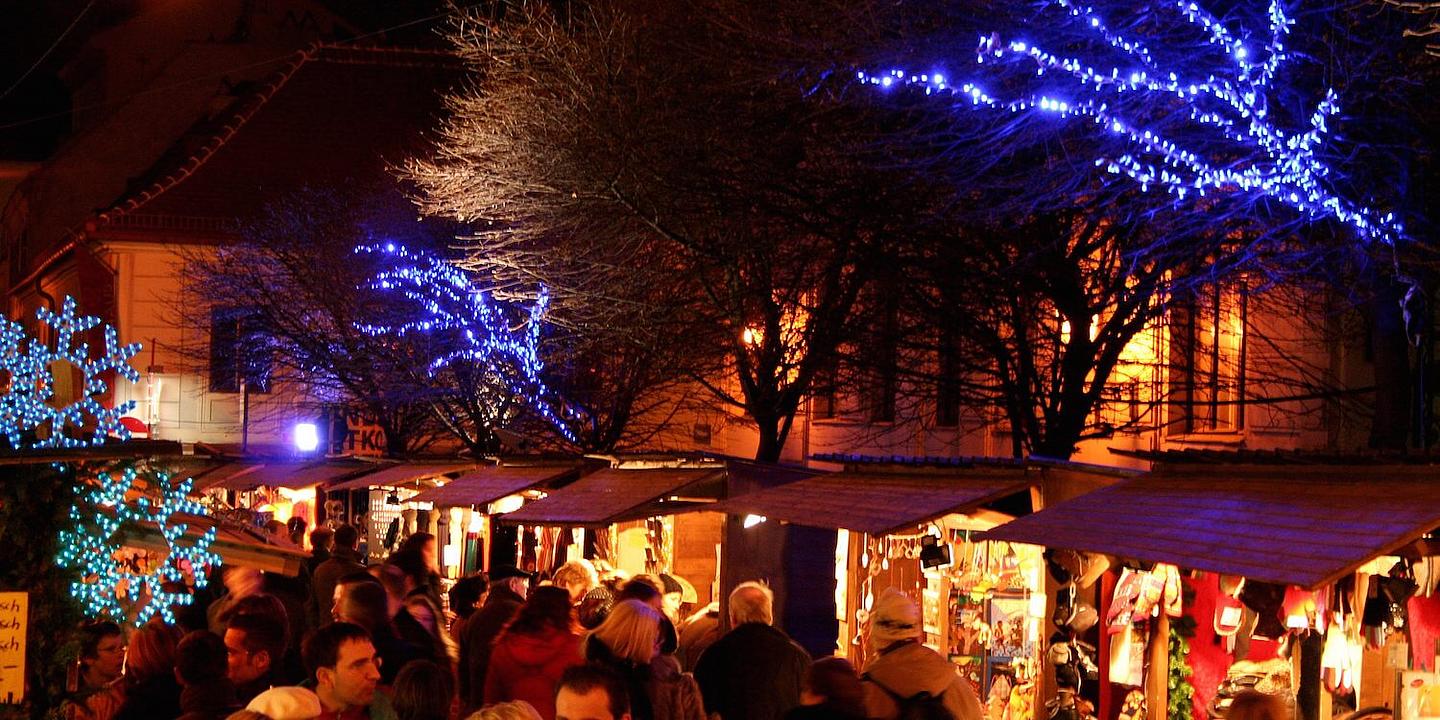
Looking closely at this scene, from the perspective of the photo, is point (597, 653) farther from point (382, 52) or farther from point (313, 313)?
point (382, 52)

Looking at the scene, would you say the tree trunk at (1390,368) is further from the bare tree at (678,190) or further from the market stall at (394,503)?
the market stall at (394,503)

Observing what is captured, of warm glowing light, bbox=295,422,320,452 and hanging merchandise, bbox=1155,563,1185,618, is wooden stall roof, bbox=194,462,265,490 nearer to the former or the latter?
warm glowing light, bbox=295,422,320,452

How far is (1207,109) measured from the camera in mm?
12961

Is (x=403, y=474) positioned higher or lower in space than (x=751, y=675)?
higher

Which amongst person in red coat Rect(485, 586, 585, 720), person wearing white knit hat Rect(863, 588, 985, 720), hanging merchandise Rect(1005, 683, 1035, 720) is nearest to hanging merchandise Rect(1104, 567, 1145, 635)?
hanging merchandise Rect(1005, 683, 1035, 720)

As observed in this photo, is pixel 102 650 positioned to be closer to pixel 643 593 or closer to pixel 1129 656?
pixel 643 593

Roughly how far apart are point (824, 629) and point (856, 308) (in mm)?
7113

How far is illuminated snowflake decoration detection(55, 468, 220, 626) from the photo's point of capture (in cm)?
866

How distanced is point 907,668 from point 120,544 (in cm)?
407

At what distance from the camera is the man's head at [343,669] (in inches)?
268

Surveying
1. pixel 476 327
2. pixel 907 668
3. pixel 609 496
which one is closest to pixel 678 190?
pixel 609 496

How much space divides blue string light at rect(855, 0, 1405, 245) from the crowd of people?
15.3 ft

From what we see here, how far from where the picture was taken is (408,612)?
33.6 feet

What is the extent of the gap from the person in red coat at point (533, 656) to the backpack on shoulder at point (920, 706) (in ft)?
5.09
